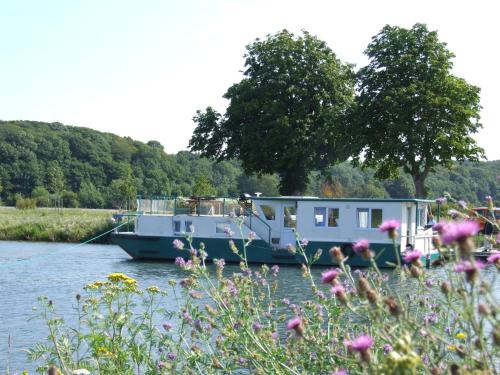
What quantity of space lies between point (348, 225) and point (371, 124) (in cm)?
1162

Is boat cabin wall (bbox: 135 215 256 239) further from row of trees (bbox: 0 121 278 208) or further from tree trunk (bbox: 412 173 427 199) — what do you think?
row of trees (bbox: 0 121 278 208)

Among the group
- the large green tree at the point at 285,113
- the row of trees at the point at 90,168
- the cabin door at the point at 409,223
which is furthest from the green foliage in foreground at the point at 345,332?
the row of trees at the point at 90,168

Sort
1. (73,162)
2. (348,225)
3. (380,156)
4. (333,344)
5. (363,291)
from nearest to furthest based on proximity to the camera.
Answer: (363,291)
(333,344)
(348,225)
(380,156)
(73,162)

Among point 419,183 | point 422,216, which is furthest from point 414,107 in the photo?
point 422,216

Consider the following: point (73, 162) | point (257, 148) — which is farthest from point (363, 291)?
point (73, 162)

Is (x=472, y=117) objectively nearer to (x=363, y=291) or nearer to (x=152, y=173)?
(x=363, y=291)

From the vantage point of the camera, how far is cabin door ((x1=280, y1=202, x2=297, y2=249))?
31312mm

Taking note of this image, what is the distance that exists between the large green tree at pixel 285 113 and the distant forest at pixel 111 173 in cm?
5096

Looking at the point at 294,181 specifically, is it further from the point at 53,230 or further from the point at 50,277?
the point at 50,277

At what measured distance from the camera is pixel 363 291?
3.59 metres

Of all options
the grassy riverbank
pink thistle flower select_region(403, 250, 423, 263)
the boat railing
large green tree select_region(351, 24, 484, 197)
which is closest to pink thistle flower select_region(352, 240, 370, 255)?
pink thistle flower select_region(403, 250, 423, 263)

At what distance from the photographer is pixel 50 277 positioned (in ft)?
80.7

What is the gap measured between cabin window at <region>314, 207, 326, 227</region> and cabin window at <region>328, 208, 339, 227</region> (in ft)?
0.66

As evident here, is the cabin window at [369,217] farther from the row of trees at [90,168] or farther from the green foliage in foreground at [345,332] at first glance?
the row of trees at [90,168]
